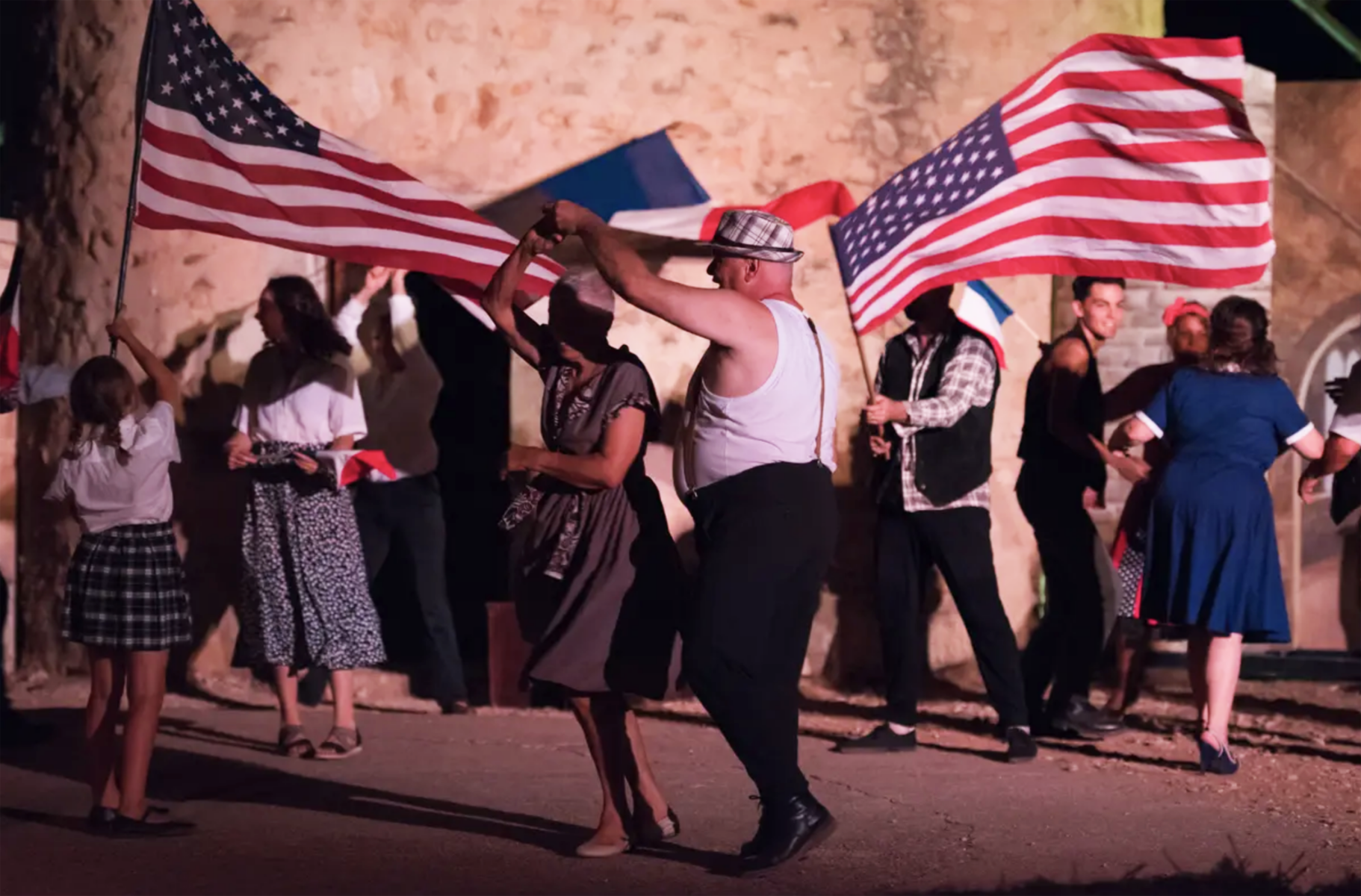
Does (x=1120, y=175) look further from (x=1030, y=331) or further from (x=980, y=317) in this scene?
(x=1030, y=331)

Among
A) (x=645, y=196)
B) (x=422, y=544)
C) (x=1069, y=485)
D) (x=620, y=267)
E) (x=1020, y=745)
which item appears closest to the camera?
(x=620, y=267)

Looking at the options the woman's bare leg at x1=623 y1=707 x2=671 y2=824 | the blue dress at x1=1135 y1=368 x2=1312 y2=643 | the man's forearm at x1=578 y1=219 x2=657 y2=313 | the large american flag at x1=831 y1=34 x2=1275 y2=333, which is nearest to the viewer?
the man's forearm at x1=578 y1=219 x2=657 y2=313

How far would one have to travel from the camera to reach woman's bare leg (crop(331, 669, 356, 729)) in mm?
7168

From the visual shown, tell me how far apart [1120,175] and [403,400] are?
3.50 meters

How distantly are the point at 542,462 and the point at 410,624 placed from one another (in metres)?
5.18

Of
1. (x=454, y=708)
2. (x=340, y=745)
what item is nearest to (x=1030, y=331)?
(x=454, y=708)

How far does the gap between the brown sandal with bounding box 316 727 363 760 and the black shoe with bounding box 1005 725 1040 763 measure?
103 inches

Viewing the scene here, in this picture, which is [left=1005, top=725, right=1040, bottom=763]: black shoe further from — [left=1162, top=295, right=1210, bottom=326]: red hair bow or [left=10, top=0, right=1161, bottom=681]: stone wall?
[left=1162, top=295, right=1210, bottom=326]: red hair bow

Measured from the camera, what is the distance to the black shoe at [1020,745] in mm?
6969

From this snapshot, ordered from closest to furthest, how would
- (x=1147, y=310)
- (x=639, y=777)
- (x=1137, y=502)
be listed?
(x=639, y=777)
(x=1137, y=502)
(x=1147, y=310)

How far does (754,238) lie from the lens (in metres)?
5.03

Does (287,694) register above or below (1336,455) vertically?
below

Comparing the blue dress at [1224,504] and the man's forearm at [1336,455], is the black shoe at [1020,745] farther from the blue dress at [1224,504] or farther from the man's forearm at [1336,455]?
the man's forearm at [1336,455]

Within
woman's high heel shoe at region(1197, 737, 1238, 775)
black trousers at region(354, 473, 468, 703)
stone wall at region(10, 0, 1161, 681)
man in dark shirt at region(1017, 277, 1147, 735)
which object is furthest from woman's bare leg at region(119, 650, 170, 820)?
woman's high heel shoe at region(1197, 737, 1238, 775)
